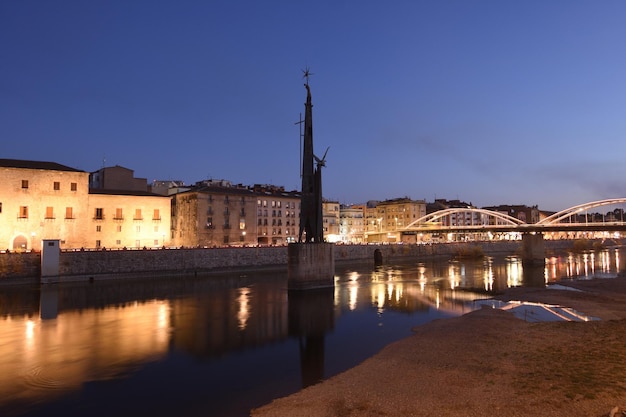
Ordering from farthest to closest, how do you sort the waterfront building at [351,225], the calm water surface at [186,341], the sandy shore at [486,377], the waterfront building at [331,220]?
1. the waterfront building at [351,225]
2. the waterfront building at [331,220]
3. the calm water surface at [186,341]
4. the sandy shore at [486,377]

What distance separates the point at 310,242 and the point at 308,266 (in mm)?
2247

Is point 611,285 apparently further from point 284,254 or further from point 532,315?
point 284,254

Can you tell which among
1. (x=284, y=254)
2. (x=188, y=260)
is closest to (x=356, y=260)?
(x=284, y=254)

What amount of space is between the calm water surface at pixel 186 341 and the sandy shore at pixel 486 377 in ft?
5.75

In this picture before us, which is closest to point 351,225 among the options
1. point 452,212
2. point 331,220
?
point 331,220

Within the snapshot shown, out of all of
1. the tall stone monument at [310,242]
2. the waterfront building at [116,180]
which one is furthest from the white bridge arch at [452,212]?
the waterfront building at [116,180]

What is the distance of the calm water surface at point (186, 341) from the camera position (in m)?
14.3

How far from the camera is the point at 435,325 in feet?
80.3

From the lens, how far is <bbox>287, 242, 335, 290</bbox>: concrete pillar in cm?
3866

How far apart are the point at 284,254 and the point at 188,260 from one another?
16.6 m

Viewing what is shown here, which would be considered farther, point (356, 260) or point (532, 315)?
point (356, 260)

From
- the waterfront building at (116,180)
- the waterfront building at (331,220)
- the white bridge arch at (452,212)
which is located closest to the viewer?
the waterfront building at (116,180)

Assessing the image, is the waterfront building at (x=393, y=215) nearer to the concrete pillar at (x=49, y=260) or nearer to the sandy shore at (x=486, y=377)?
the concrete pillar at (x=49, y=260)

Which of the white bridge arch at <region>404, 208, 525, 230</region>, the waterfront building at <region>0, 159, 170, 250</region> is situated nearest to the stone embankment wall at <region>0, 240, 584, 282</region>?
the waterfront building at <region>0, 159, 170, 250</region>
